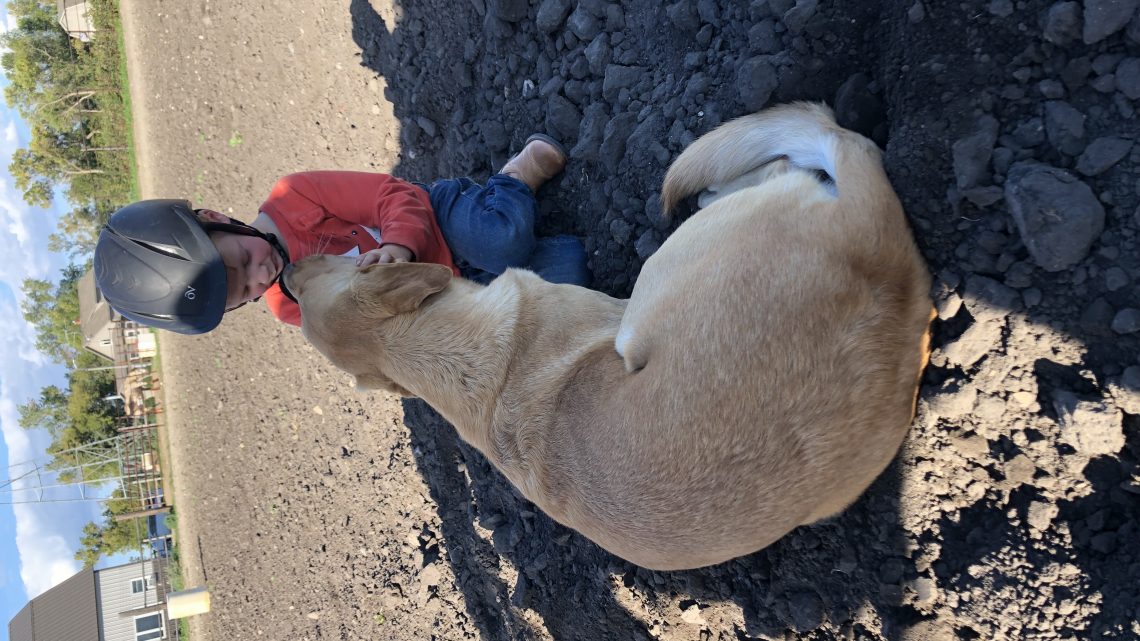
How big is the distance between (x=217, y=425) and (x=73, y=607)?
10.7 metres

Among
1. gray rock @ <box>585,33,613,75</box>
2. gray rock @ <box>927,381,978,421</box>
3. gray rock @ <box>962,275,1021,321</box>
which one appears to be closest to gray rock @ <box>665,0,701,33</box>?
gray rock @ <box>585,33,613,75</box>

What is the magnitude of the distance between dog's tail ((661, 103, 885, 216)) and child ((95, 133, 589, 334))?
3.75ft

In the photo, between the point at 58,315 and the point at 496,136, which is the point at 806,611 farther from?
the point at 58,315

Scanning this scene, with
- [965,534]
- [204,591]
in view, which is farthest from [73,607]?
[965,534]

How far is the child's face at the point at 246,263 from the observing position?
357 centimetres

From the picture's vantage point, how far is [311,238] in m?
3.87

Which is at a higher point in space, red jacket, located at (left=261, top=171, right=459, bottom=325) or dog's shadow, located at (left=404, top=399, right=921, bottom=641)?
red jacket, located at (left=261, top=171, right=459, bottom=325)

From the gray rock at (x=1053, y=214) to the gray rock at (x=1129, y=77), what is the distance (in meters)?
0.28

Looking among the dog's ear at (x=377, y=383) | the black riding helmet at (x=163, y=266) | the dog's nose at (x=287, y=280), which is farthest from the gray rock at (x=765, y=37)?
the black riding helmet at (x=163, y=266)

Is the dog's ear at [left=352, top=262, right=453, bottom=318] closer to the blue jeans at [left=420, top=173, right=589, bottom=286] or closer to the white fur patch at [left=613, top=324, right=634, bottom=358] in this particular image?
the blue jeans at [left=420, top=173, right=589, bottom=286]

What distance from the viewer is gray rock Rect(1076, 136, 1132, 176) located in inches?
80.2

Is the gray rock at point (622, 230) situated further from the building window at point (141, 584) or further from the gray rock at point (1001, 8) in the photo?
the building window at point (141, 584)

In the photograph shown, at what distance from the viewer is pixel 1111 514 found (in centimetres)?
217

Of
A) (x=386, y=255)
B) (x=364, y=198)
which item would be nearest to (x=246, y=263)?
(x=364, y=198)
